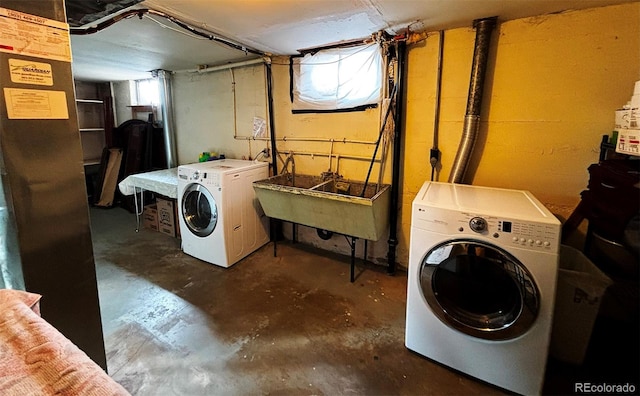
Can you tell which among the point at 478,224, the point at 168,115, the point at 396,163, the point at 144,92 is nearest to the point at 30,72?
the point at 478,224

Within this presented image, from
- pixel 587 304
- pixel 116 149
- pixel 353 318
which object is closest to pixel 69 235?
pixel 353 318

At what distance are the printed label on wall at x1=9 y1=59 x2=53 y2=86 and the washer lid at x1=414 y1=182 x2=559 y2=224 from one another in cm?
173

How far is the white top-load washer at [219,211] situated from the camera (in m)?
2.78

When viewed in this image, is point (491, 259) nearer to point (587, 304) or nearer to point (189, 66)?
point (587, 304)

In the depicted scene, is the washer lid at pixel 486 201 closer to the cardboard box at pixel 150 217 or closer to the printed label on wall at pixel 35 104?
the printed label on wall at pixel 35 104

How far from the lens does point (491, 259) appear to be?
151 cm

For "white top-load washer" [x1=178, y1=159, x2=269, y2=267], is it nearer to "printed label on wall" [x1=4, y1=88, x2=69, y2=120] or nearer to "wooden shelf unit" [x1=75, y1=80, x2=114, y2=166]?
"printed label on wall" [x1=4, y1=88, x2=69, y2=120]

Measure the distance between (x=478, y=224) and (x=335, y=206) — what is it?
3.62ft

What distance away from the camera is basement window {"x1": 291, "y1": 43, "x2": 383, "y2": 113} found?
8.70 ft

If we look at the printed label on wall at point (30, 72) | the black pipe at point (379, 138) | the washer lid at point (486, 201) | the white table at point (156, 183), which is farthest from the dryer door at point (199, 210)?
the washer lid at point (486, 201)

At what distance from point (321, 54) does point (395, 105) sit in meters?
0.93

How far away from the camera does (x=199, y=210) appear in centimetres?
306

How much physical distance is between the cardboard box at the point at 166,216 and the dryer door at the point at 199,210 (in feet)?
2.19

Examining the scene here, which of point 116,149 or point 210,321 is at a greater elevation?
point 116,149
